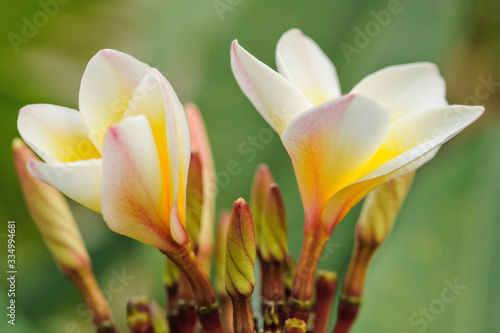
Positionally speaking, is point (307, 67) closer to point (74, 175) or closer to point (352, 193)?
point (352, 193)

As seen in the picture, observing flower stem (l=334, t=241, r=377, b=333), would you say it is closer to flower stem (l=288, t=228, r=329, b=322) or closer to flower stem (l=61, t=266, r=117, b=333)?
flower stem (l=288, t=228, r=329, b=322)

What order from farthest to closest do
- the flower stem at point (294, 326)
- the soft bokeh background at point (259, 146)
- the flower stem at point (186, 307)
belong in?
the soft bokeh background at point (259, 146), the flower stem at point (186, 307), the flower stem at point (294, 326)

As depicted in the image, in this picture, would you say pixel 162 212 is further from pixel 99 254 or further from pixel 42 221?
pixel 99 254

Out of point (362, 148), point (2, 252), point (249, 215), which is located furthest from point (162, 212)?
point (2, 252)

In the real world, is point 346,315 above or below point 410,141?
below

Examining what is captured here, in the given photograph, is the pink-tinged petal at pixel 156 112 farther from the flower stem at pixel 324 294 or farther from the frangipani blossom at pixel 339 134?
the flower stem at pixel 324 294

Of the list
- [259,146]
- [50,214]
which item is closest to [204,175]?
[50,214]

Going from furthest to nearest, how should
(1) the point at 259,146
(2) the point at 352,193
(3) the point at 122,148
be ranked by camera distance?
(1) the point at 259,146 → (2) the point at 352,193 → (3) the point at 122,148

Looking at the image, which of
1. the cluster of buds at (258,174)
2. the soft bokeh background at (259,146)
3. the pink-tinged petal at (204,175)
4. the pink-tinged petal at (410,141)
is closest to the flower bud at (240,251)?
the cluster of buds at (258,174)
